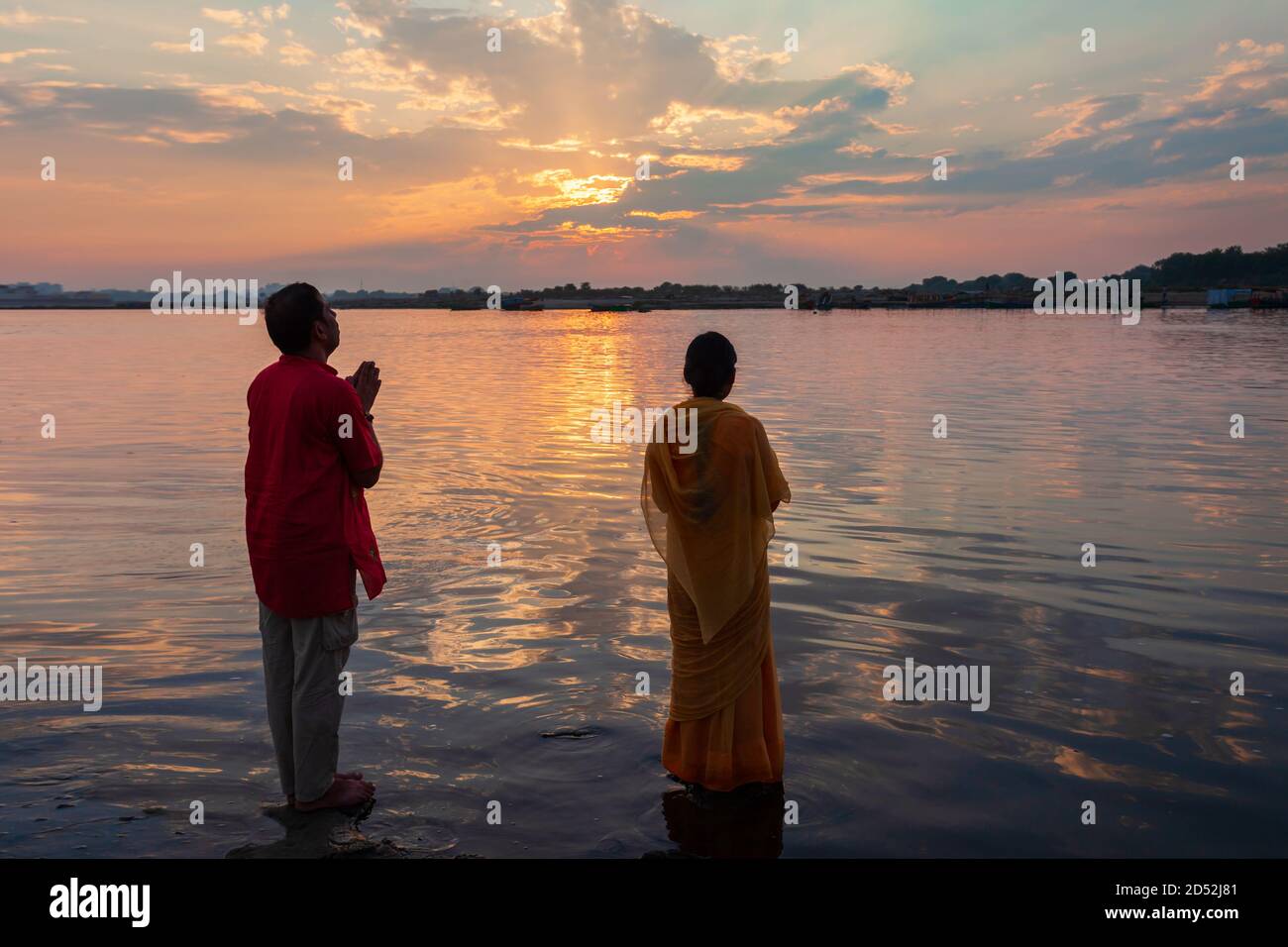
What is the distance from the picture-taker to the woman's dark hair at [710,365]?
4785 mm

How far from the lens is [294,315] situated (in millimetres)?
4367

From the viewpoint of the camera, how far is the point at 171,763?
5.36 metres

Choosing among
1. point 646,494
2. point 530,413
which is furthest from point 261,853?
point 530,413

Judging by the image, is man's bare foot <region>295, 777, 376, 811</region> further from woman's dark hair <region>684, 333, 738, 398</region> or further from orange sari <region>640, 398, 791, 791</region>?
woman's dark hair <region>684, 333, 738, 398</region>

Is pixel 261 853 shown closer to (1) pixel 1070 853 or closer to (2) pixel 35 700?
(2) pixel 35 700

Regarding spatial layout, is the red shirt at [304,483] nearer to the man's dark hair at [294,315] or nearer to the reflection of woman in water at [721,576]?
the man's dark hair at [294,315]

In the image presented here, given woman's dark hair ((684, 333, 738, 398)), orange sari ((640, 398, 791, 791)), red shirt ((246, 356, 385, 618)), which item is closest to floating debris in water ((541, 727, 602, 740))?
orange sari ((640, 398, 791, 791))

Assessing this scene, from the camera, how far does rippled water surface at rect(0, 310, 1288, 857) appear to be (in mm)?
4797

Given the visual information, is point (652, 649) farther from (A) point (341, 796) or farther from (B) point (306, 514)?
(B) point (306, 514)

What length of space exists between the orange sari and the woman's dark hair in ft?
0.24

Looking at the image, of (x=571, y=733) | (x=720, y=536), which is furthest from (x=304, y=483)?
(x=571, y=733)

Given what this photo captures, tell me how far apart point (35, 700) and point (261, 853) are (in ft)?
9.49

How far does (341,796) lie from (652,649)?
3.01m

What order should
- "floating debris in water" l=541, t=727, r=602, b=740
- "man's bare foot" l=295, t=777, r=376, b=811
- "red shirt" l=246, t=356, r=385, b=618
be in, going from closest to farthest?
"red shirt" l=246, t=356, r=385, b=618
"man's bare foot" l=295, t=777, r=376, b=811
"floating debris in water" l=541, t=727, r=602, b=740
